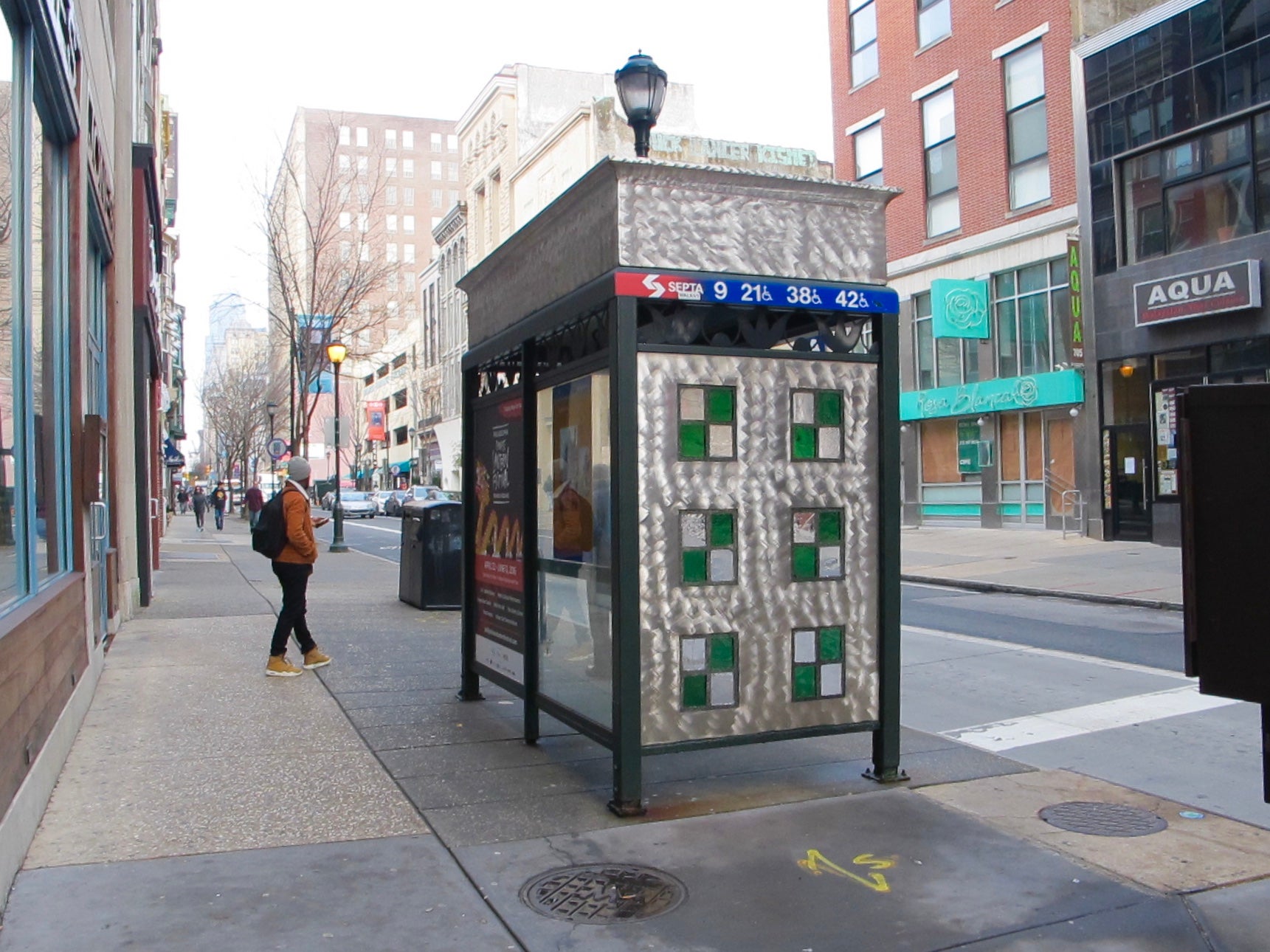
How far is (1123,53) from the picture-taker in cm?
2234

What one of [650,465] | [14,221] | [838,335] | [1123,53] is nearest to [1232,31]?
[1123,53]

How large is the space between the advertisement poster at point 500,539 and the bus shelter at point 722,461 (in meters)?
0.56

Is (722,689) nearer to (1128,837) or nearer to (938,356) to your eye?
(1128,837)

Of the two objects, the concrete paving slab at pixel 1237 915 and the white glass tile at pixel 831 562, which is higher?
the white glass tile at pixel 831 562

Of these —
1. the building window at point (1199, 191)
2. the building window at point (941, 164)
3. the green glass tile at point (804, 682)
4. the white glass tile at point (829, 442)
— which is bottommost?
the green glass tile at point (804, 682)

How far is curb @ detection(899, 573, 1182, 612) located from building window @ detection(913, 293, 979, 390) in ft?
33.7

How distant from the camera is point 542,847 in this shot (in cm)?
491

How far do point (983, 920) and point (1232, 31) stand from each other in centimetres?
2070

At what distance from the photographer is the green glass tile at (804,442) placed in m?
5.73

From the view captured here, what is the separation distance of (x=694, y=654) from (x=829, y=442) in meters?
1.32

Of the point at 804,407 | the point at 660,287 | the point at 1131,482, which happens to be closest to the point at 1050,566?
the point at 1131,482

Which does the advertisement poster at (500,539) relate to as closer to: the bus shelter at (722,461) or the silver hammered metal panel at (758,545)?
the bus shelter at (722,461)

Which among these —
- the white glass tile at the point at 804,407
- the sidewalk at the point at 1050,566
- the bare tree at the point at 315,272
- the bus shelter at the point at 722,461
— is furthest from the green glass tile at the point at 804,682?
the bare tree at the point at 315,272

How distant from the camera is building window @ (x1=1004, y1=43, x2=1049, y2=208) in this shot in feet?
82.6
